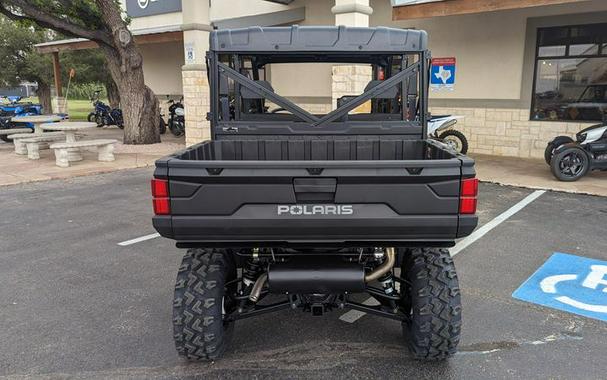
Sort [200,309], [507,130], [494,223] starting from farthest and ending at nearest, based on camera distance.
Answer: [507,130]
[494,223]
[200,309]

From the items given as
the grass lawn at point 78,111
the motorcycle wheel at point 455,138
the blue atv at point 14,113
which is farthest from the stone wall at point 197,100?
the grass lawn at point 78,111

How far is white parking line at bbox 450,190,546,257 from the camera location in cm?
520

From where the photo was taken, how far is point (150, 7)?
18188 millimetres

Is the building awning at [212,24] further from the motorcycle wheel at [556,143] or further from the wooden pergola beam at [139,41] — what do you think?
the motorcycle wheel at [556,143]

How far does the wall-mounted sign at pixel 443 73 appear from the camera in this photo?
1123cm

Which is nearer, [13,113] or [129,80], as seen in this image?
[129,80]

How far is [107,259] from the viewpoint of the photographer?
4.92 meters

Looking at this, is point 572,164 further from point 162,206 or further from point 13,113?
point 13,113

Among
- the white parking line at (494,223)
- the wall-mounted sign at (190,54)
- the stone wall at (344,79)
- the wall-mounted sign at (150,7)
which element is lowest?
the white parking line at (494,223)

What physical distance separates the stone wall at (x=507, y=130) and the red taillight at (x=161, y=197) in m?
9.74

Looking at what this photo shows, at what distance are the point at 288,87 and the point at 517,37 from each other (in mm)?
6572

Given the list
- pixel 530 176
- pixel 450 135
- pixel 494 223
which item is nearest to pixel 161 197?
pixel 494 223

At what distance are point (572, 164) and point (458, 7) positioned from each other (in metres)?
3.69

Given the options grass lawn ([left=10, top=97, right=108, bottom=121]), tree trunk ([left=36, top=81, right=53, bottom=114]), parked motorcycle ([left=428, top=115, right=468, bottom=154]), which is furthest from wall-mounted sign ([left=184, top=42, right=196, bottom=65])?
tree trunk ([left=36, top=81, right=53, bottom=114])
